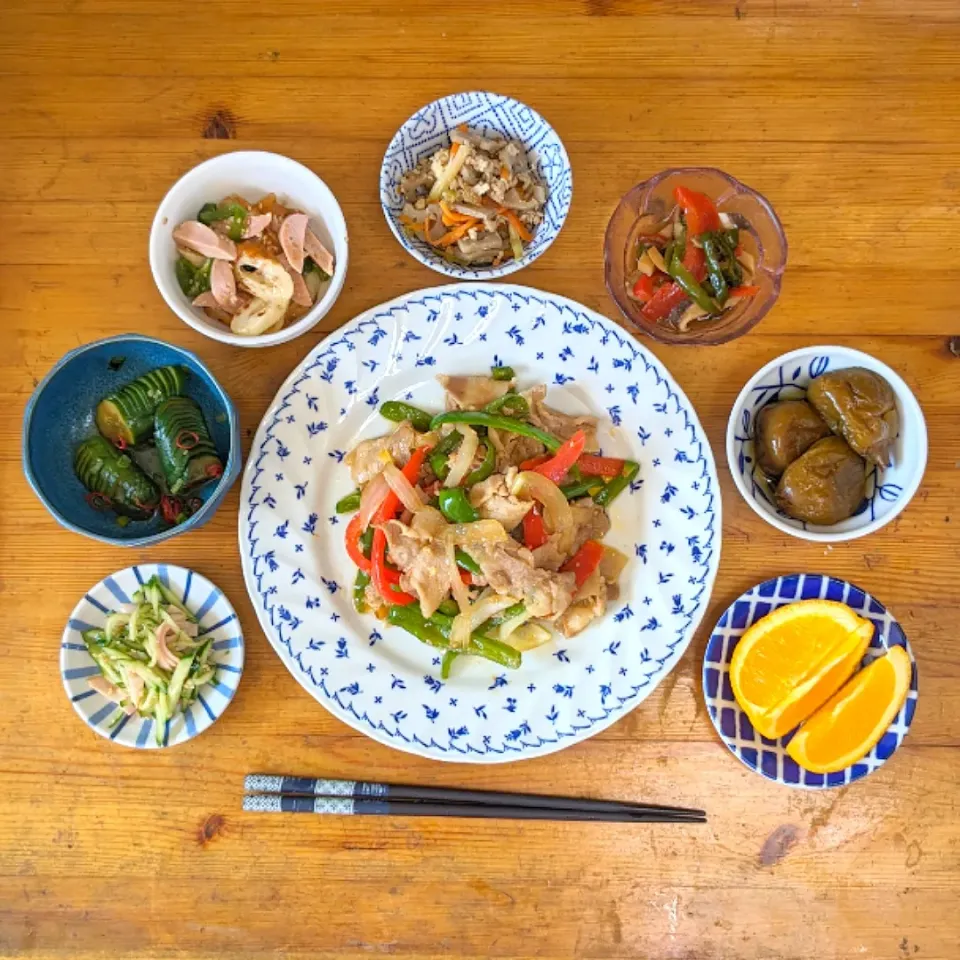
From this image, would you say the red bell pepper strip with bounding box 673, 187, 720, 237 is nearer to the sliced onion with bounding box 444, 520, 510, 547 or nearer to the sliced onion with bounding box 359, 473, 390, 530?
the sliced onion with bounding box 444, 520, 510, 547

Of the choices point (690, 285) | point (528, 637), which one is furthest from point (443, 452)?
point (690, 285)

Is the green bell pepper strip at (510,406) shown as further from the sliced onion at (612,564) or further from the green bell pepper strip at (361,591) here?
the green bell pepper strip at (361,591)

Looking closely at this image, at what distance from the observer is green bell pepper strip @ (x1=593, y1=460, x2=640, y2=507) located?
2.16 meters

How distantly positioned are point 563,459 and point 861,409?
2.44ft

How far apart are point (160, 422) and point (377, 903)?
4.57ft

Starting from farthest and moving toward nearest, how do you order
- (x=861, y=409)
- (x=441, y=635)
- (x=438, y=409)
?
(x=438, y=409), (x=441, y=635), (x=861, y=409)

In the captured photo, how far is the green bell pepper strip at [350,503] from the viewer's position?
2182 millimetres

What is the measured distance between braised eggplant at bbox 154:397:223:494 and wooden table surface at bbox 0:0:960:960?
193mm

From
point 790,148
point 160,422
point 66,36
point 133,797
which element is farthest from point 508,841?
point 66,36

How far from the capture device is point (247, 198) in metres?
2.21

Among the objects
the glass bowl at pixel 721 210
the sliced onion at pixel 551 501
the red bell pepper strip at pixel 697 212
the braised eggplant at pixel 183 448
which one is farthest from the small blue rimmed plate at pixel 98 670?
the red bell pepper strip at pixel 697 212

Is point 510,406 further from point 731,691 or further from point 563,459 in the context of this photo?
point 731,691

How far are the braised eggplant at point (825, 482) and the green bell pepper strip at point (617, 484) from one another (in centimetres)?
38

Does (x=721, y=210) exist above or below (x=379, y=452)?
above
